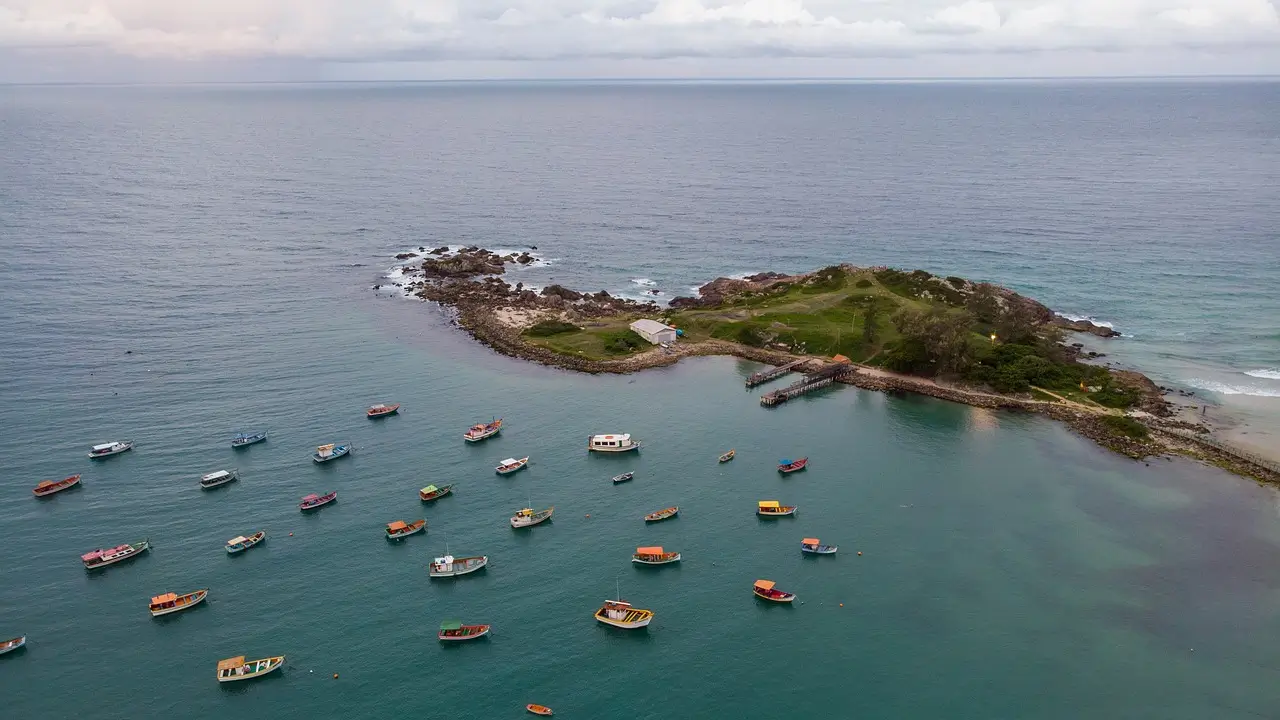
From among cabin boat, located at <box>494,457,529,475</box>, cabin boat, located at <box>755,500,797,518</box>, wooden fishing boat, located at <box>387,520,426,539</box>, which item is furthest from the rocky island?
wooden fishing boat, located at <box>387,520,426,539</box>

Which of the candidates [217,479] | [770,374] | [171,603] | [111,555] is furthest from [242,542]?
[770,374]

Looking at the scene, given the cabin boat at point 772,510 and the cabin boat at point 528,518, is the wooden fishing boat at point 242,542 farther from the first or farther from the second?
the cabin boat at point 772,510

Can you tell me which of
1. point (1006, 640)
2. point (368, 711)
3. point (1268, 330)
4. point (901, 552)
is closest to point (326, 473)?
point (368, 711)

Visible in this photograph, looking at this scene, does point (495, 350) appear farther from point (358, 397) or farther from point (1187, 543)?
point (1187, 543)

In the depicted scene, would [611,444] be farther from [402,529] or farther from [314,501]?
[314,501]

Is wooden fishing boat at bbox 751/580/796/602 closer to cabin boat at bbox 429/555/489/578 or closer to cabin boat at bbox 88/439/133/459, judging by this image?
cabin boat at bbox 429/555/489/578

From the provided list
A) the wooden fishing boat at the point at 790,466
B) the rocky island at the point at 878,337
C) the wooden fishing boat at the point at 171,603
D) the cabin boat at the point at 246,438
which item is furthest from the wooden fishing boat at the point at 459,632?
the rocky island at the point at 878,337

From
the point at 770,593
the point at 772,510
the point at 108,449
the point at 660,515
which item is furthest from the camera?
the point at 108,449
